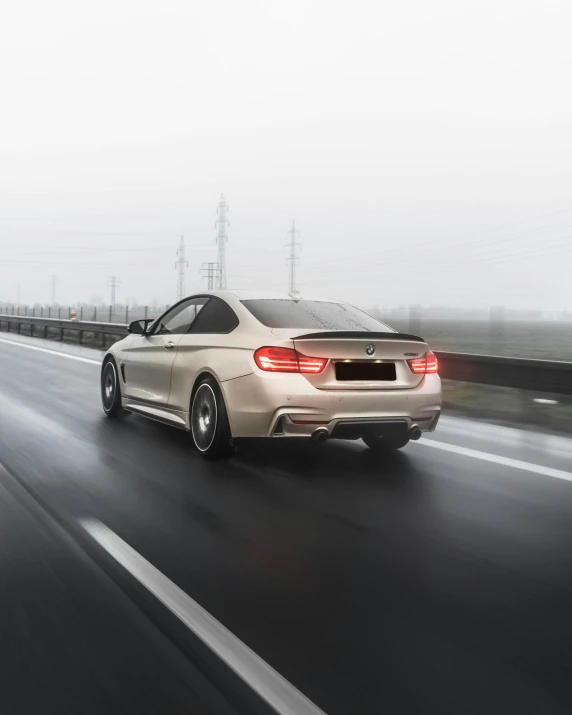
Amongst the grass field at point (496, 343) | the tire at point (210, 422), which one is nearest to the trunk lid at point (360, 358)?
the tire at point (210, 422)

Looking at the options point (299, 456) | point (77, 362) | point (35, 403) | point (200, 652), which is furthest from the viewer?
point (77, 362)

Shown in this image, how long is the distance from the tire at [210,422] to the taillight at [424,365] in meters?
1.57

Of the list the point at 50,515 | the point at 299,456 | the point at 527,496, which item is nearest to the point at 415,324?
the point at 299,456

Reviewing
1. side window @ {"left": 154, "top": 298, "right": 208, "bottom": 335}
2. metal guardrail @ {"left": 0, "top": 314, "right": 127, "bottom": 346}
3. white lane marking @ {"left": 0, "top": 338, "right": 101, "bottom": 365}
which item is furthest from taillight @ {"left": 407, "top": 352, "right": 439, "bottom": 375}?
metal guardrail @ {"left": 0, "top": 314, "right": 127, "bottom": 346}

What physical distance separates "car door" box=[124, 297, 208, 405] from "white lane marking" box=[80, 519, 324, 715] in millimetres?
3628

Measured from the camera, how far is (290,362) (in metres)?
6.76

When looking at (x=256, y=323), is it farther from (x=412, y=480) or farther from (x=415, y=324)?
(x=415, y=324)

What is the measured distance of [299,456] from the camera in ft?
25.3

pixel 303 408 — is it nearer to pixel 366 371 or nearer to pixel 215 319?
pixel 366 371

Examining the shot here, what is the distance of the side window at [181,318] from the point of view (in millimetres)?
8508

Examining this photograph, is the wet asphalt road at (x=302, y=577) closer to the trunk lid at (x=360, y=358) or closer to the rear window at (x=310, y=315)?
the trunk lid at (x=360, y=358)

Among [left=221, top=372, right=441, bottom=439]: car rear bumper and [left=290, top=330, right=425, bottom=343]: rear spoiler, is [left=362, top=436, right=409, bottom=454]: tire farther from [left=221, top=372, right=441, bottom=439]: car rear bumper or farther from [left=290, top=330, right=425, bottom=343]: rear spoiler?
[left=290, top=330, right=425, bottom=343]: rear spoiler

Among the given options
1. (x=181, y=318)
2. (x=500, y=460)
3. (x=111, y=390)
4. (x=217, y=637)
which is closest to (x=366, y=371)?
(x=500, y=460)

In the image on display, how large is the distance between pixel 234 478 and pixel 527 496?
7.04ft
